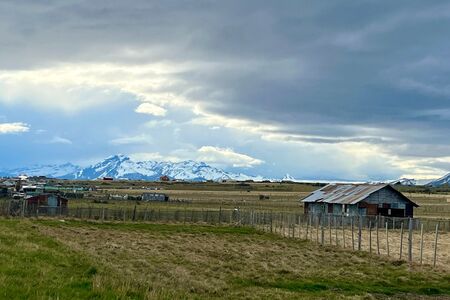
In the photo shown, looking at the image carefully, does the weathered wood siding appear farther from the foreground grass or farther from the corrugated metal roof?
the foreground grass

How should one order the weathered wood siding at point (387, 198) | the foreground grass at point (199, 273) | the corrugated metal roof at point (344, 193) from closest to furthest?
1. the foreground grass at point (199, 273)
2. the weathered wood siding at point (387, 198)
3. the corrugated metal roof at point (344, 193)

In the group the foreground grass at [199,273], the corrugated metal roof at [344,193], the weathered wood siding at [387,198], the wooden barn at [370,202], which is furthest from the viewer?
the corrugated metal roof at [344,193]

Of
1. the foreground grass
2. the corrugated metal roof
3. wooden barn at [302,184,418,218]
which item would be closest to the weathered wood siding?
wooden barn at [302,184,418,218]

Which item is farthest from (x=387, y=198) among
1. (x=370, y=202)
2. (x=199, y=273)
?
(x=199, y=273)

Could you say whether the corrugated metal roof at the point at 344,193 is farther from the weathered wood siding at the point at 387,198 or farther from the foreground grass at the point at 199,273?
the foreground grass at the point at 199,273

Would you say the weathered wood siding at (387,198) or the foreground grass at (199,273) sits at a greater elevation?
the weathered wood siding at (387,198)

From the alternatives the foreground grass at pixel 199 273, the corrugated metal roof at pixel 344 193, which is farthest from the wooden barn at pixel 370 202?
the foreground grass at pixel 199 273

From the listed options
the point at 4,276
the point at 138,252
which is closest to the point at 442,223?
the point at 138,252

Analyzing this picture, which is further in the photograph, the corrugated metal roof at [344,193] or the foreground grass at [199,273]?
the corrugated metal roof at [344,193]

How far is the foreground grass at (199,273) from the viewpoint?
12953 millimetres

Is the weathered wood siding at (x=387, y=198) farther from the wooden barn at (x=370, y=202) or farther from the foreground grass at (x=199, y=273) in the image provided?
the foreground grass at (x=199, y=273)

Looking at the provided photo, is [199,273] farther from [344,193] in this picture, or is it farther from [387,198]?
[344,193]

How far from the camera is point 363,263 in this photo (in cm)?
2738

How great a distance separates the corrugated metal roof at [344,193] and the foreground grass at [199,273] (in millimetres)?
35580
